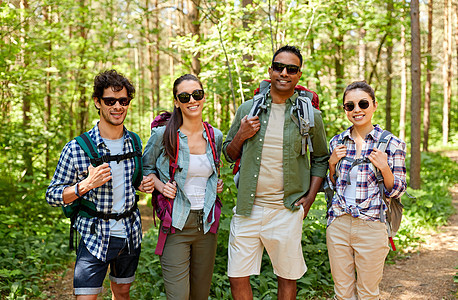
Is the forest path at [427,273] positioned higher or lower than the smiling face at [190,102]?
lower

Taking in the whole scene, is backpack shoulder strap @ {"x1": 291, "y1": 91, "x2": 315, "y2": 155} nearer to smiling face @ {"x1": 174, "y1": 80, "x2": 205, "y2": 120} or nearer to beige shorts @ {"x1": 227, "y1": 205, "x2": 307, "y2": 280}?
beige shorts @ {"x1": 227, "y1": 205, "x2": 307, "y2": 280}

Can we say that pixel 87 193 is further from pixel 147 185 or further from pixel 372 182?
pixel 372 182

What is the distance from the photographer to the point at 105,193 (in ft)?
9.62

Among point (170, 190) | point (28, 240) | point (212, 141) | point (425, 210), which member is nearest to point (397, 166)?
point (212, 141)

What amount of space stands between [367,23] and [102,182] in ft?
25.8

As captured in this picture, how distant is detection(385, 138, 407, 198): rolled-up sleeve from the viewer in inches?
118

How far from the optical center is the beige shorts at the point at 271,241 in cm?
330

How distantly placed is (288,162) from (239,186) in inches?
19.4

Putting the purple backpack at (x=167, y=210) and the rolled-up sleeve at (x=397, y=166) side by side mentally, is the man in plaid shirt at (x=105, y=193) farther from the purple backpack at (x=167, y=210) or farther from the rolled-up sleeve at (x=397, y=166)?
the rolled-up sleeve at (x=397, y=166)

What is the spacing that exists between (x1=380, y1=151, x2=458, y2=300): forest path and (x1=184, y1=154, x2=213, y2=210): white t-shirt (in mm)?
3103

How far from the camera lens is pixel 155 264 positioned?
205 inches

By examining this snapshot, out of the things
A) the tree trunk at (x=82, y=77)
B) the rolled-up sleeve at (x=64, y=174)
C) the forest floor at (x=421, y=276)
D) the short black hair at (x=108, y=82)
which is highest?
the tree trunk at (x=82, y=77)

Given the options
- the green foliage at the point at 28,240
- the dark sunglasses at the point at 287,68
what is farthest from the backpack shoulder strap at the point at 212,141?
the green foliage at the point at 28,240

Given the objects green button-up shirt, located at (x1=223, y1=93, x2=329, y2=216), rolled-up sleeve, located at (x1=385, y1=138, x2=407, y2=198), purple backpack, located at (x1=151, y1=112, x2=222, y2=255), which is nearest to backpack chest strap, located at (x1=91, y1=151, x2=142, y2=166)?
purple backpack, located at (x1=151, y1=112, x2=222, y2=255)
